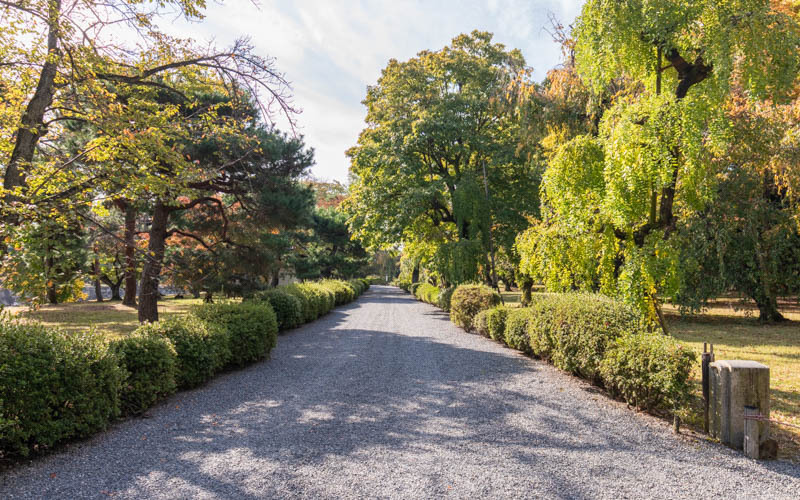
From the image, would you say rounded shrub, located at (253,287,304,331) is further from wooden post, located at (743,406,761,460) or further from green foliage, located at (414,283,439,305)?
green foliage, located at (414,283,439,305)

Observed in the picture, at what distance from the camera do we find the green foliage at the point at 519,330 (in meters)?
8.50

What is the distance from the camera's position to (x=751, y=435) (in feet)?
12.3

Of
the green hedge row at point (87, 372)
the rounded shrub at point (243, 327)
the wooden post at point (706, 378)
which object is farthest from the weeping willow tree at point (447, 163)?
the wooden post at point (706, 378)

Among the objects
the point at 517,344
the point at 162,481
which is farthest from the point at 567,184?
the point at 162,481

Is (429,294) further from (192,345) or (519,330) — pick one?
(192,345)

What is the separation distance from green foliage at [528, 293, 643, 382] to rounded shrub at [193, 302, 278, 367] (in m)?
5.18

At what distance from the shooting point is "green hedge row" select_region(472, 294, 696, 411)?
4.41 m

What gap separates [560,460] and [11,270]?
6003mm

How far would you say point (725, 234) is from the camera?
12133 millimetres

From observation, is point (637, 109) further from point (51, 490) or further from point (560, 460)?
point (51, 490)

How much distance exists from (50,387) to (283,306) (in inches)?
315

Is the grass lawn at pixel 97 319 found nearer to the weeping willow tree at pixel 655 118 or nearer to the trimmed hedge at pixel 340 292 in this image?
the trimmed hedge at pixel 340 292

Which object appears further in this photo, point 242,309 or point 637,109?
point 242,309

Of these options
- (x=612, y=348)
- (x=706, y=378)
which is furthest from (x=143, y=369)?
(x=706, y=378)
